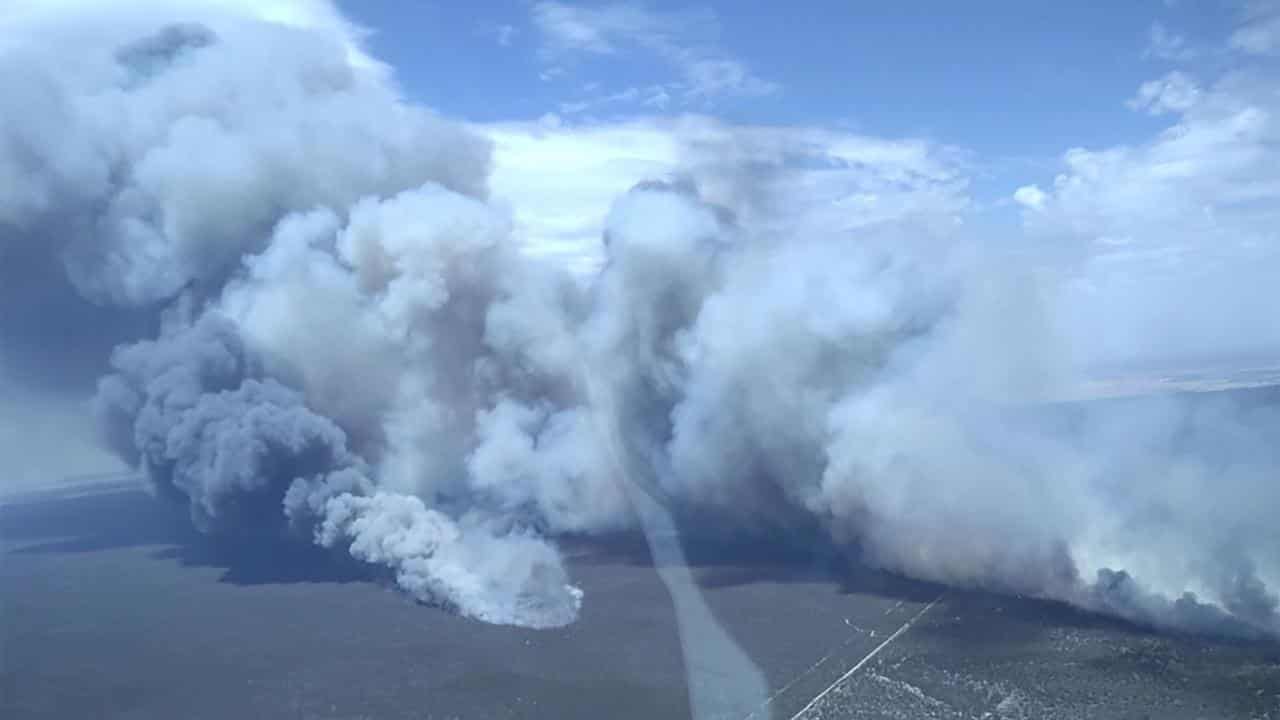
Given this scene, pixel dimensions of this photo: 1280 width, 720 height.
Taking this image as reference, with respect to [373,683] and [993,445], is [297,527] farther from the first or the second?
[993,445]

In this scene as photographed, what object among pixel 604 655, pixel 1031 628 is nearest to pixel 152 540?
pixel 604 655

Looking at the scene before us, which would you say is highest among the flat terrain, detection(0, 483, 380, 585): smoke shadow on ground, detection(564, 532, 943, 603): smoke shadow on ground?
detection(0, 483, 380, 585): smoke shadow on ground

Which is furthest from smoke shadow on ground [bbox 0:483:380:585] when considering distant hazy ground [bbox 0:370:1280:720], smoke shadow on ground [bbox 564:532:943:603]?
smoke shadow on ground [bbox 564:532:943:603]

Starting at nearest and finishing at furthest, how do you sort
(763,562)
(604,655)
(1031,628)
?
1. (604,655)
2. (1031,628)
3. (763,562)

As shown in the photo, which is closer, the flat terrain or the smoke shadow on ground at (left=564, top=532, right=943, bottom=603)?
the flat terrain

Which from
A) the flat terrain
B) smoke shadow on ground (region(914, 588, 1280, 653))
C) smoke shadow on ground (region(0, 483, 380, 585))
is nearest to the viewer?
the flat terrain

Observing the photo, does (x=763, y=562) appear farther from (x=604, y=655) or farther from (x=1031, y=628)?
(x=604, y=655)

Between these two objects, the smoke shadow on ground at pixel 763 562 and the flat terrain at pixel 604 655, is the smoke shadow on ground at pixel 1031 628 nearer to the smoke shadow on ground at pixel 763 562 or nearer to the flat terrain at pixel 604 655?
the flat terrain at pixel 604 655

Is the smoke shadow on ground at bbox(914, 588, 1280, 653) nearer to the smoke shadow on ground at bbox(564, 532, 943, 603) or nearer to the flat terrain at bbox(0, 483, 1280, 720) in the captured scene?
the flat terrain at bbox(0, 483, 1280, 720)
